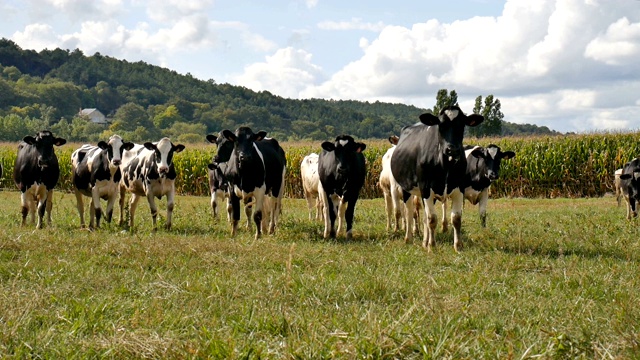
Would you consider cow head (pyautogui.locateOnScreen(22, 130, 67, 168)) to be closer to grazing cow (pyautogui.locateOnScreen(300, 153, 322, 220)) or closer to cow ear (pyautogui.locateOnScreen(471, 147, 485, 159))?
grazing cow (pyautogui.locateOnScreen(300, 153, 322, 220))

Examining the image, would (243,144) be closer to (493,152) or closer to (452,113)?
(452,113)

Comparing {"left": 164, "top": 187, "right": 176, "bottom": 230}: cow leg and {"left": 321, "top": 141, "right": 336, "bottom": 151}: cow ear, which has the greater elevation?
{"left": 321, "top": 141, "right": 336, "bottom": 151}: cow ear

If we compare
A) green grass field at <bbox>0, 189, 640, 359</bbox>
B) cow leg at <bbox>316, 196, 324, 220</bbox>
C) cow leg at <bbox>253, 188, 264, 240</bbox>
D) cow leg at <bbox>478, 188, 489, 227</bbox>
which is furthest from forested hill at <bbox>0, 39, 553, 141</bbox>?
green grass field at <bbox>0, 189, 640, 359</bbox>

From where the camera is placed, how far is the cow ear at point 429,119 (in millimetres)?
11302

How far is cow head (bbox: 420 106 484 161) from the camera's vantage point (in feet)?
36.2

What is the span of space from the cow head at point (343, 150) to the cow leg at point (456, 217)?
278cm

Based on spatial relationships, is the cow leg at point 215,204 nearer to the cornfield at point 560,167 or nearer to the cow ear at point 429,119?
the cow ear at point 429,119

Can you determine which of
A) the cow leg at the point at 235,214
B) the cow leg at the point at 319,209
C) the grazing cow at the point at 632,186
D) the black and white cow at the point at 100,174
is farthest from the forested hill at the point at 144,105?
the cow leg at the point at 235,214

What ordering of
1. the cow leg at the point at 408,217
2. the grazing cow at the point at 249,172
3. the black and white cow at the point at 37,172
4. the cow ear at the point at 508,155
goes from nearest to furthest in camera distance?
the cow leg at the point at 408,217 < the grazing cow at the point at 249,172 < the black and white cow at the point at 37,172 < the cow ear at the point at 508,155

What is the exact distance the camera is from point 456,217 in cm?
1145

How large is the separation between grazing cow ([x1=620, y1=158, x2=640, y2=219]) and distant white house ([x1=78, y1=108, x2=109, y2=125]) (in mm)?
106010

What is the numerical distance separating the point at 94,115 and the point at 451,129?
116 meters

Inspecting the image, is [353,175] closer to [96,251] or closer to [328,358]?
[96,251]

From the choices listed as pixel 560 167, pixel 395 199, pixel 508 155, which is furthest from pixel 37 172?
pixel 560 167
